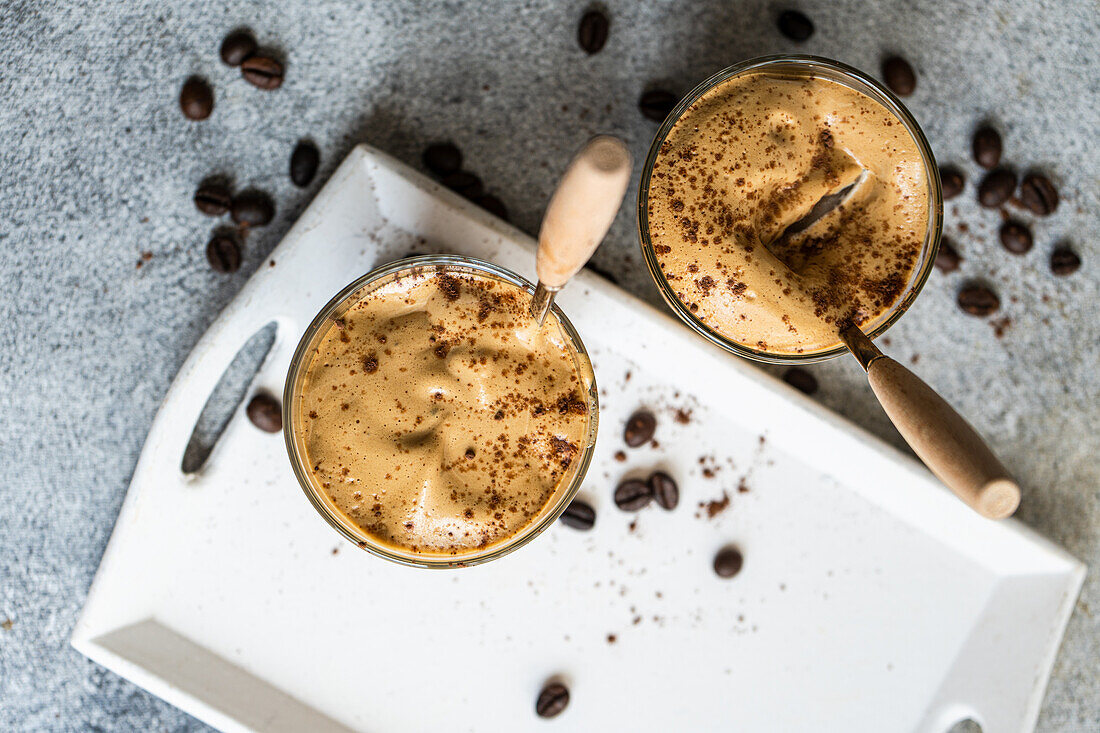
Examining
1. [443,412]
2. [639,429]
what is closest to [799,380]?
[639,429]

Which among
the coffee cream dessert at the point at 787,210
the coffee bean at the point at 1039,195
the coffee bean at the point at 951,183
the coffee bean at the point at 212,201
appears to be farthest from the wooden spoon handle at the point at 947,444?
the coffee bean at the point at 212,201

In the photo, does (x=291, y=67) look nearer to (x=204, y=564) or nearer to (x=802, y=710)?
(x=204, y=564)

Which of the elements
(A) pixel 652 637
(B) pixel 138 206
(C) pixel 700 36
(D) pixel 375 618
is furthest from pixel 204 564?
(C) pixel 700 36

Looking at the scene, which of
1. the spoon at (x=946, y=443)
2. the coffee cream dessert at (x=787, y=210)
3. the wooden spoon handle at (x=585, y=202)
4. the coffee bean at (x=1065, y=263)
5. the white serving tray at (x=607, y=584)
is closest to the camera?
the wooden spoon handle at (x=585, y=202)

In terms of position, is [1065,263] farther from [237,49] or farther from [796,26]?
[237,49]

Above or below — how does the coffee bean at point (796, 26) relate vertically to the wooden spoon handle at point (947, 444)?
above

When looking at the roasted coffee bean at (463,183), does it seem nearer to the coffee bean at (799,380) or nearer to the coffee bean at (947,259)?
the coffee bean at (799,380)

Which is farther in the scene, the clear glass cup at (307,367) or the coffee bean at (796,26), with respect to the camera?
the coffee bean at (796,26)
